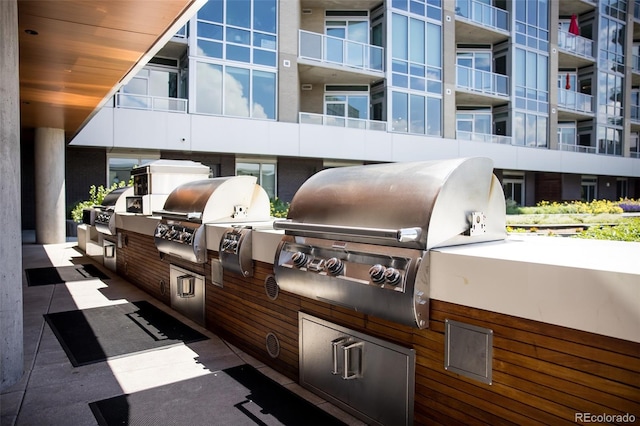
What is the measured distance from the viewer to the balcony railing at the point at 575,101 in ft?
84.6

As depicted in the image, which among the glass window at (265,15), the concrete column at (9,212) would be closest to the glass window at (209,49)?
the glass window at (265,15)

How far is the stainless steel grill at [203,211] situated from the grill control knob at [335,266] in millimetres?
2159

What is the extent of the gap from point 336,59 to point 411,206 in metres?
17.1

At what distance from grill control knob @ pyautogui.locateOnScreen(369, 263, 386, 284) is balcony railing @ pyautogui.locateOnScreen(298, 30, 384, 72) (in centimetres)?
1661

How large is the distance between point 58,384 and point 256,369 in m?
1.45

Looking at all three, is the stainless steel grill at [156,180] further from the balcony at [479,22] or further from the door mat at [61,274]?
the balcony at [479,22]

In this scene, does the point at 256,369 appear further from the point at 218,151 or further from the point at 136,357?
the point at 218,151

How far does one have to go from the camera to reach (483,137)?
73.0 feet

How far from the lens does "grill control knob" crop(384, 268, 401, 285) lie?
235 cm

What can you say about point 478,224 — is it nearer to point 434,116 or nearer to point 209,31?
point 209,31

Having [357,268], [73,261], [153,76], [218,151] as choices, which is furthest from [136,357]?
[153,76]

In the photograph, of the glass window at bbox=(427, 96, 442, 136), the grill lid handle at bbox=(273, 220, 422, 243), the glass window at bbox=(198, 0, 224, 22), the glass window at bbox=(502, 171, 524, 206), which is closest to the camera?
the grill lid handle at bbox=(273, 220, 422, 243)

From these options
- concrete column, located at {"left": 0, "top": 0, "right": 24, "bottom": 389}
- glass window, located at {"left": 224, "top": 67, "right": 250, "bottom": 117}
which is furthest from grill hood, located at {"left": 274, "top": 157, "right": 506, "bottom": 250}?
glass window, located at {"left": 224, "top": 67, "right": 250, "bottom": 117}

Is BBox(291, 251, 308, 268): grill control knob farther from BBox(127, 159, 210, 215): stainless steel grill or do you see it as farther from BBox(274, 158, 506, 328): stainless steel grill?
BBox(127, 159, 210, 215): stainless steel grill
